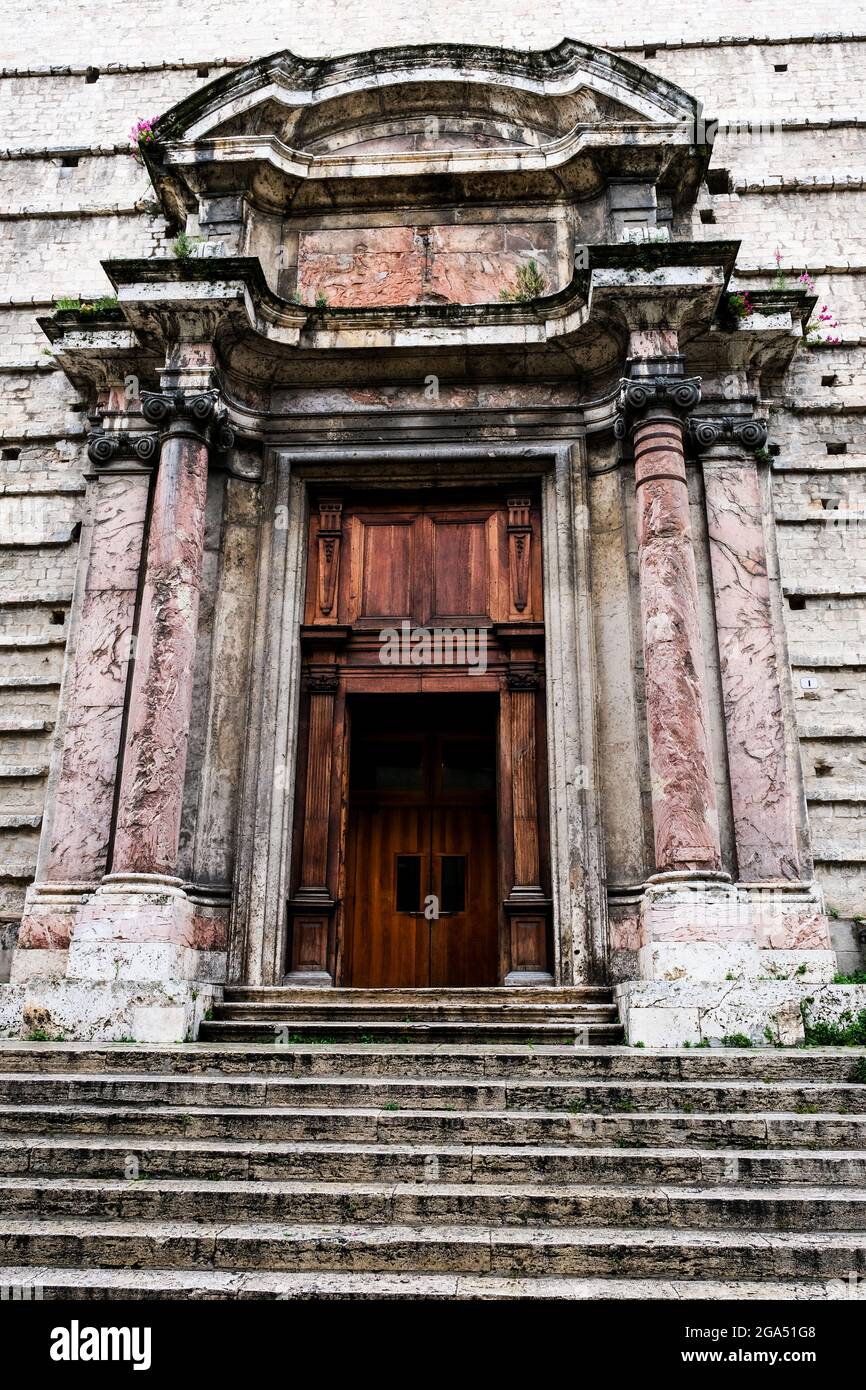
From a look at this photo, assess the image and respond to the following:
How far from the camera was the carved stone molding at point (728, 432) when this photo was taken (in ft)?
31.3

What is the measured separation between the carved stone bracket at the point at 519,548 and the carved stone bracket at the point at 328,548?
169 centimetres

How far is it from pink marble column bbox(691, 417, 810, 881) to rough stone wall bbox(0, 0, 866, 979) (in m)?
0.64

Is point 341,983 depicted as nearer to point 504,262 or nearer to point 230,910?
point 230,910

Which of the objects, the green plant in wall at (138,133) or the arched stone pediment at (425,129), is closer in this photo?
the arched stone pediment at (425,129)

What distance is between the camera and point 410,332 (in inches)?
388

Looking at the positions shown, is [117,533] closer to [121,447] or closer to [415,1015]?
[121,447]

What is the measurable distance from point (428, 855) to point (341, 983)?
1630 millimetres

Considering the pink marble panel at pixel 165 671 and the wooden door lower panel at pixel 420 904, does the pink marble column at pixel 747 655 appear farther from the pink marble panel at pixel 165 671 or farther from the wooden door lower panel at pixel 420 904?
the pink marble panel at pixel 165 671

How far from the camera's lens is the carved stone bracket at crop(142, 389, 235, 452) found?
920 centimetres

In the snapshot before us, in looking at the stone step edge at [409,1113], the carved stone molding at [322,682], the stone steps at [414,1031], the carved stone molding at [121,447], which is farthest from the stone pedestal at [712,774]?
the carved stone molding at [121,447]

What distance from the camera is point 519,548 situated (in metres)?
10.1

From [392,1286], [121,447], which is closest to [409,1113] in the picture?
[392,1286]

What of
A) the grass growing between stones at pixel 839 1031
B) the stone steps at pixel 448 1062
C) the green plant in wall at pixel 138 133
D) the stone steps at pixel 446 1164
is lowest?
the stone steps at pixel 446 1164
